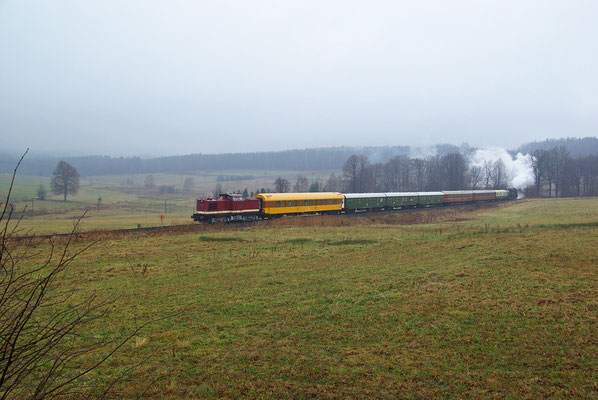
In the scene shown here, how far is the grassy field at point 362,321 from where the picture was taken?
7.77 metres

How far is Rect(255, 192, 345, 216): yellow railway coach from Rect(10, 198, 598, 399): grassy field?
771 inches

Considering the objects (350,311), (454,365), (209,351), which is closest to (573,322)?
(454,365)

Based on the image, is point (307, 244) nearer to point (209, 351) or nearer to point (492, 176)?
point (209, 351)

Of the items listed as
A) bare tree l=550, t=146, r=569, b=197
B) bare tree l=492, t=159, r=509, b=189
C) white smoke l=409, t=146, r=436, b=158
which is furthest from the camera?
white smoke l=409, t=146, r=436, b=158

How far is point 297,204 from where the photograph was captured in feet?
143

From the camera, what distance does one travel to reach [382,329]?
34.1 ft

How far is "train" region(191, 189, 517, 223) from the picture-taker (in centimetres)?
3862

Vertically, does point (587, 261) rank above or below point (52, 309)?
above

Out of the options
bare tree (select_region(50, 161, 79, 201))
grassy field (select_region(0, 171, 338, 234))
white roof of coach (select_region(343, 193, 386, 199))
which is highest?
bare tree (select_region(50, 161, 79, 201))

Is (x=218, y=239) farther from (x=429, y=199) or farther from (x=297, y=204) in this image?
(x=429, y=199)

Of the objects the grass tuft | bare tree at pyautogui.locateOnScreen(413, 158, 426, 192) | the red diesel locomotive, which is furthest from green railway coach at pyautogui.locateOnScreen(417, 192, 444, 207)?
Result: bare tree at pyautogui.locateOnScreen(413, 158, 426, 192)

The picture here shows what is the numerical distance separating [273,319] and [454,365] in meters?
5.53

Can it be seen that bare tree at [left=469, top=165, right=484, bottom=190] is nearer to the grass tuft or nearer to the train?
the train

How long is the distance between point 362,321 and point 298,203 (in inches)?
1294
